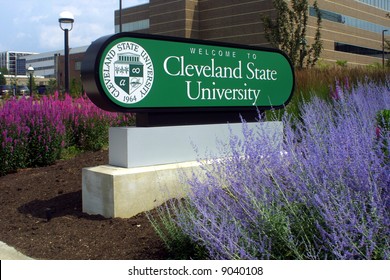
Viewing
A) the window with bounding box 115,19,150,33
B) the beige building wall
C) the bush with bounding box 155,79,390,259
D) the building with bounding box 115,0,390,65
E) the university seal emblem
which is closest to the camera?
the bush with bounding box 155,79,390,259

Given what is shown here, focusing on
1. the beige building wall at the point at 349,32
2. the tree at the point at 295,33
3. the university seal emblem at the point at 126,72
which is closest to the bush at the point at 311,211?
the university seal emblem at the point at 126,72

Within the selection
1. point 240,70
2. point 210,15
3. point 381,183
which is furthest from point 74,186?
point 210,15

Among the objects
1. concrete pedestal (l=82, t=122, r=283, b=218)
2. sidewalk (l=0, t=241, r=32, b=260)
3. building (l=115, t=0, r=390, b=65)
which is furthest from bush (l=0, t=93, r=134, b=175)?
building (l=115, t=0, r=390, b=65)

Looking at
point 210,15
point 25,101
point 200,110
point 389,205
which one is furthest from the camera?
point 210,15

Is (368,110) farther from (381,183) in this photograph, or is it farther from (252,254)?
(252,254)

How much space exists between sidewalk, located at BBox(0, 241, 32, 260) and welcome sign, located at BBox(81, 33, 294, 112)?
187 centimetres

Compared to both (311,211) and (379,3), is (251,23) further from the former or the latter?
(311,211)

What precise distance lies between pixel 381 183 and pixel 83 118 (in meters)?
7.79

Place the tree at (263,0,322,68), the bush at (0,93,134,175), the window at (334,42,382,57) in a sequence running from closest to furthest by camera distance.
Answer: the bush at (0,93,134,175), the tree at (263,0,322,68), the window at (334,42,382,57)

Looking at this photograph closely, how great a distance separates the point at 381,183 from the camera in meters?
3.20

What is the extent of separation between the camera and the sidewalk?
14.5 feet

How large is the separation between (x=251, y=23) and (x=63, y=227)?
58.6 metres

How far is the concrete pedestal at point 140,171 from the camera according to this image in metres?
5.23

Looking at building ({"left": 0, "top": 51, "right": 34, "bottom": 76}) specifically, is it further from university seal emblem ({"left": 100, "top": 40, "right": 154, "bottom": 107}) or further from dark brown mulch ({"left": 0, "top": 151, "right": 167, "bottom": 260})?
university seal emblem ({"left": 100, "top": 40, "right": 154, "bottom": 107})
